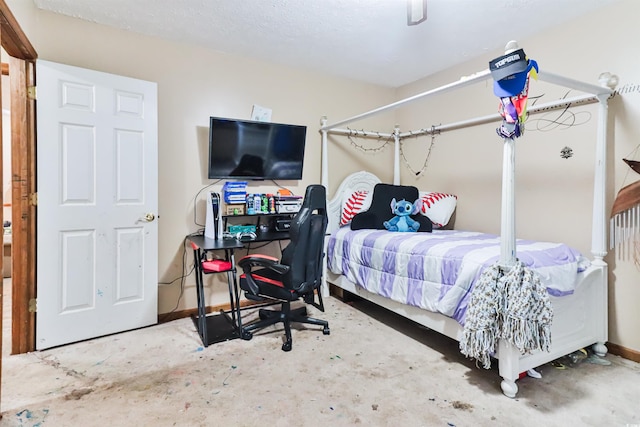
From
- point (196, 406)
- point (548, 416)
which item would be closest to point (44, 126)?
point (196, 406)

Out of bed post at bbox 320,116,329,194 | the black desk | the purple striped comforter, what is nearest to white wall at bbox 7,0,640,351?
bed post at bbox 320,116,329,194

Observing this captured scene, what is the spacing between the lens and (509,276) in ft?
5.95

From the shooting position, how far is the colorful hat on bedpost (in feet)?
5.49

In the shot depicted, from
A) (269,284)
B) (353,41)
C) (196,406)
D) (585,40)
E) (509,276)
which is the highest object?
(353,41)

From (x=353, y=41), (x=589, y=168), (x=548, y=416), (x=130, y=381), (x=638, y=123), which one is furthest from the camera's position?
(x=353, y=41)

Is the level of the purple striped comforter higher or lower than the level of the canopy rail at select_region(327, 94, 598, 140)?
lower

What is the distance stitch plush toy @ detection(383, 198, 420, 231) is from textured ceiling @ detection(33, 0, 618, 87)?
1.40 meters

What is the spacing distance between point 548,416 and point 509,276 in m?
0.70

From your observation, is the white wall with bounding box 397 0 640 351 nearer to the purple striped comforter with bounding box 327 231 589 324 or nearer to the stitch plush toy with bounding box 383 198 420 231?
the purple striped comforter with bounding box 327 231 589 324

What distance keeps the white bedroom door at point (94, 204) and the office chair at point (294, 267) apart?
910mm

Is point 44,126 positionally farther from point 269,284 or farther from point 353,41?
point 353,41

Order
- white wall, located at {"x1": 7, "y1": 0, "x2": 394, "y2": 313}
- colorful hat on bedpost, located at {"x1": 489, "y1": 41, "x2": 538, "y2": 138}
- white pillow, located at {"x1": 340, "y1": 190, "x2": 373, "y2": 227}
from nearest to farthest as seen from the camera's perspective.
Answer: colorful hat on bedpost, located at {"x1": 489, "y1": 41, "x2": 538, "y2": 138}
white wall, located at {"x1": 7, "y1": 0, "x2": 394, "y2": 313}
white pillow, located at {"x1": 340, "y1": 190, "x2": 373, "y2": 227}

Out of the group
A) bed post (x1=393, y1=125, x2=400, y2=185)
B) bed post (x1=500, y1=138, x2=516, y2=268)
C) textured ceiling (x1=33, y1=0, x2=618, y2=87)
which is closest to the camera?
bed post (x1=500, y1=138, x2=516, y2=268)

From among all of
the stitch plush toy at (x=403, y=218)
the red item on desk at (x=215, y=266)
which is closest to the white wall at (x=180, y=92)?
the red item on desk at (x=215, y=266)
